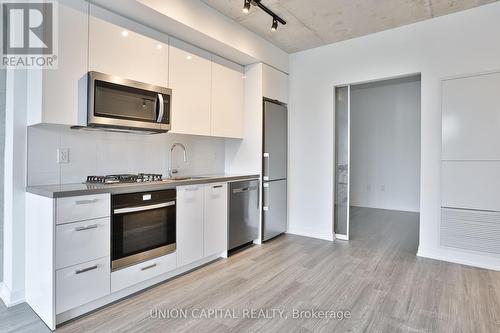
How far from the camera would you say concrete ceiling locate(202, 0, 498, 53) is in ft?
9.96

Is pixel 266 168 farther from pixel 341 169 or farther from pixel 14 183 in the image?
pixel 14 183

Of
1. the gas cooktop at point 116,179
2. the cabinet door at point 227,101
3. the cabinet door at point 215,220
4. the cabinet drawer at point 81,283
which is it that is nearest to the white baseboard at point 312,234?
the cabinet door at point 215,220

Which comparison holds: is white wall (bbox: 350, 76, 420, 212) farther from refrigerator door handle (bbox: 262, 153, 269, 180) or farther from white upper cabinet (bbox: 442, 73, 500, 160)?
refrigerator door handle (bbox: 262, 153, 269, 180)

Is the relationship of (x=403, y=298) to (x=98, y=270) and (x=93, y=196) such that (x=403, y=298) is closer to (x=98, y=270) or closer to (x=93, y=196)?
(x=98, y=270)

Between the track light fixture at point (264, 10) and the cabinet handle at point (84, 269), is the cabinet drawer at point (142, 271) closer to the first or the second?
the cabinet handle at point (84, 269)

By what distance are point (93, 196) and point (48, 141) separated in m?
0.73

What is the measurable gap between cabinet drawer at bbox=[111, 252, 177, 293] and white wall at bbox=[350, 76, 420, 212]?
17.1 feet

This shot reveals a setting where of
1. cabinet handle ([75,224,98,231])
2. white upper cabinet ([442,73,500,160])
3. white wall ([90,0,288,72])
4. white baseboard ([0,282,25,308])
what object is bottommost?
white baseboard ([0,282,25,308])

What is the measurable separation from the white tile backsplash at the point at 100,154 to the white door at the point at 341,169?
1.97m

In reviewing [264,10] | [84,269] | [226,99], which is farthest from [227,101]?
[84,269]

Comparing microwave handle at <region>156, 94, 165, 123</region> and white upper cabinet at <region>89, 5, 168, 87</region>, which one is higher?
white upper cabinet at <region>89, 5, 168, 87</region>

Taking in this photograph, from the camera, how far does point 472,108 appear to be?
3.12 meters

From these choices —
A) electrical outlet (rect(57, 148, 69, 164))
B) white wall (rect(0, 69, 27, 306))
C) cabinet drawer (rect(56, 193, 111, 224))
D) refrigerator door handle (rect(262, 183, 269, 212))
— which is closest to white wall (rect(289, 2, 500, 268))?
refrigerator door handle (rect(262, 183, 269, 212))

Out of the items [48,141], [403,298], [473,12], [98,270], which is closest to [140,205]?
[98,270]
